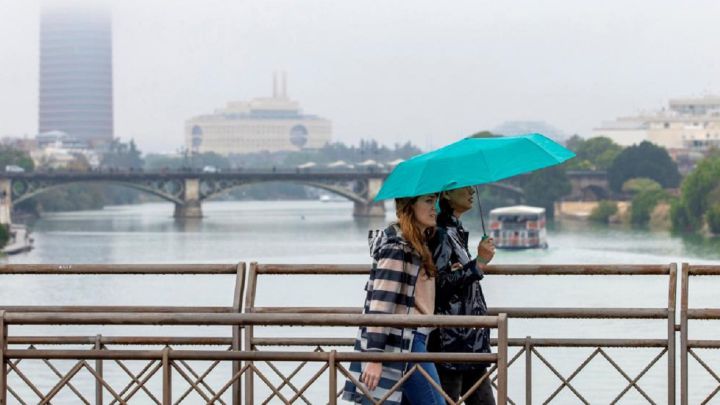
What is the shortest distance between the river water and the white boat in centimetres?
74

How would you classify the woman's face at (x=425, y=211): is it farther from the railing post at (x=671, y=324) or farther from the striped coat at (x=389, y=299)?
the railing post at (x=671, y=324)

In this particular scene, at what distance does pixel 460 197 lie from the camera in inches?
246

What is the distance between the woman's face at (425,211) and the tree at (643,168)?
9524cm

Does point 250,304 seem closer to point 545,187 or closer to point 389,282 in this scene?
point 389,282

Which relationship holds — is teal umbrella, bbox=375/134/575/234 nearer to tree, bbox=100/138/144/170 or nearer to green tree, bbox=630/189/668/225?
green tree, bbox=630/189/668/225

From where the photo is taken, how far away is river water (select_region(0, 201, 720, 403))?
23766mm

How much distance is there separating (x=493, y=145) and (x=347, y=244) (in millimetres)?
57096

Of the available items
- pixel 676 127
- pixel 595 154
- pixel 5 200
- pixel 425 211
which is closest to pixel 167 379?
pixel 425 211

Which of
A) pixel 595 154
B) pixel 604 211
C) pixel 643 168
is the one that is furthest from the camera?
pixel 595 154

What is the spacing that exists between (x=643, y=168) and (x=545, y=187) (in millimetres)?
8910

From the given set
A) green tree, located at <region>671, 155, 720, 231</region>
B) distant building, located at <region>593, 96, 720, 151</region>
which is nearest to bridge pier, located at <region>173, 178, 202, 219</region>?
green tree, located at <region>671, 155, 720, 231</region>

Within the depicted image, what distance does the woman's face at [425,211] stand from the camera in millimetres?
5816

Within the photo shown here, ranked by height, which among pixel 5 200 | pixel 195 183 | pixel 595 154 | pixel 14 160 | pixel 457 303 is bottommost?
pixel 5 200

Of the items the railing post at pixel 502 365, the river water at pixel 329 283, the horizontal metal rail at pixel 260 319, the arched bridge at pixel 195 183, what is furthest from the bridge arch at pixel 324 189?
the railing post at pixel 502 365
